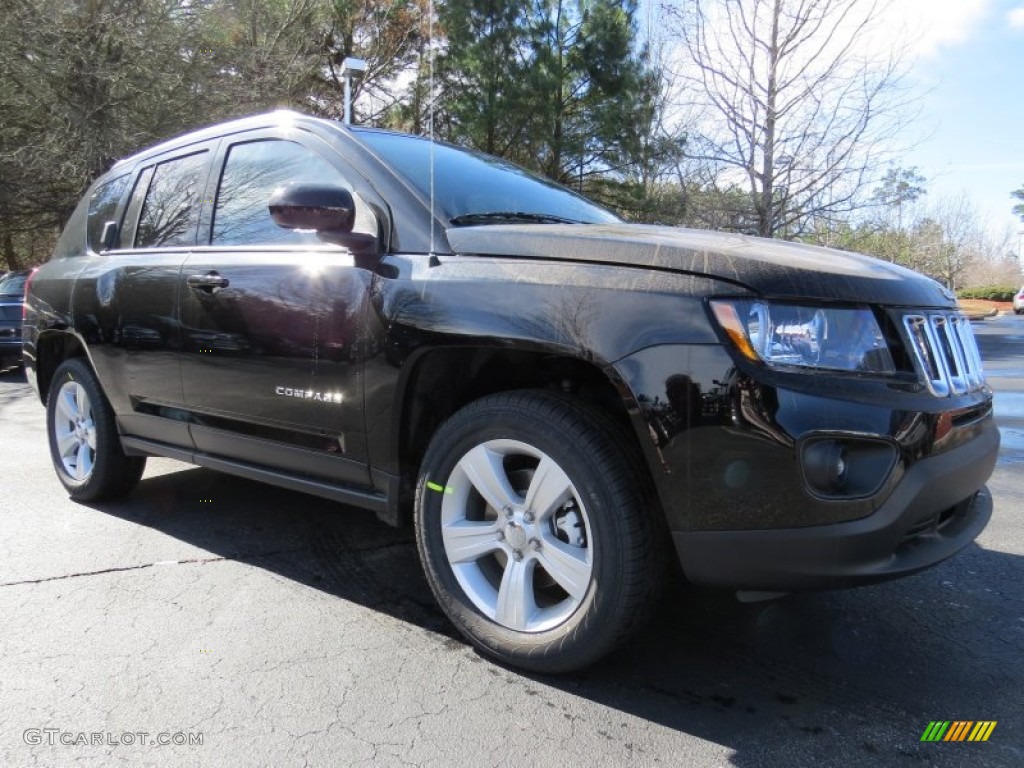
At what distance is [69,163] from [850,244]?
1455 cm

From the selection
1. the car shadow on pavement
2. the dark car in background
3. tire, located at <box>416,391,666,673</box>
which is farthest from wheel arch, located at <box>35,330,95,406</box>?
the dark car in background

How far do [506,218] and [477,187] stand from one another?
27 cm

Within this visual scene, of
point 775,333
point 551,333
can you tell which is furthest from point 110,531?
point 775,333

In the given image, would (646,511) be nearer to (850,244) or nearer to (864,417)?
(864,417)

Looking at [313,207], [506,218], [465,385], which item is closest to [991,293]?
[506,218]

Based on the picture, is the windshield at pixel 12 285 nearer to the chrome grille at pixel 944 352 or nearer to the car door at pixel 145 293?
the car door at pixel 145 293

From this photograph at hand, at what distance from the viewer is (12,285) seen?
11594 millimetres

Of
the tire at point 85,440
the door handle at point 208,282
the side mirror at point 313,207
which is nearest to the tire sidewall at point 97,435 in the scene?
the tire at point 85,440

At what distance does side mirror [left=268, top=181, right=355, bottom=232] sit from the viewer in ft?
8.36

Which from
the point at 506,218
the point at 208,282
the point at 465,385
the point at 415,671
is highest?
the point at 506,218

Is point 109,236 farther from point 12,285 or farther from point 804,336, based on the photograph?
point 12,285

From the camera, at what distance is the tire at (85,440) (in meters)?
4.01

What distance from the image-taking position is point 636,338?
2078 millimetres

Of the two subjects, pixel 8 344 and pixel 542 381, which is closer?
pixel 542 381
